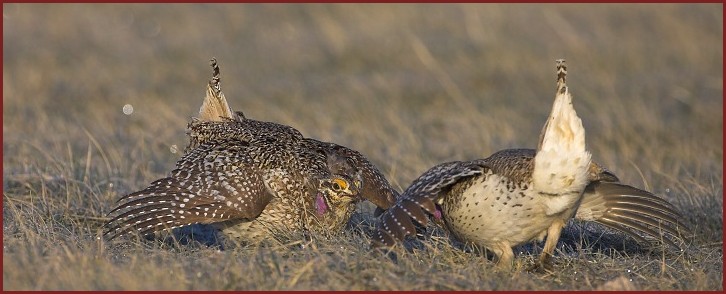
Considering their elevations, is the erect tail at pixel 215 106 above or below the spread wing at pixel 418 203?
above

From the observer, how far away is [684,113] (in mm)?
10336

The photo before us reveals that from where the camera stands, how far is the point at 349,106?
33.9ft

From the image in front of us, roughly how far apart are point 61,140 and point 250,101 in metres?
2.67

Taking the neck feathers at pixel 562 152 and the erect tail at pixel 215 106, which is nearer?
the neck feathers at pixel 562 152

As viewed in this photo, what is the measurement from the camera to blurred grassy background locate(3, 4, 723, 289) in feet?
15.9

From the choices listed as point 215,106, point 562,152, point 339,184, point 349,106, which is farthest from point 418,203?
point 349,106

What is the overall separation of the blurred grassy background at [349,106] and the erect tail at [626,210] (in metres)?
0.18

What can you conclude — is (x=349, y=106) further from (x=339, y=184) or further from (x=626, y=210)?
(x=626, y=210)

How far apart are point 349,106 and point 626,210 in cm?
496

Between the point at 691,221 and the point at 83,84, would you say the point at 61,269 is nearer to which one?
the point at 691,221

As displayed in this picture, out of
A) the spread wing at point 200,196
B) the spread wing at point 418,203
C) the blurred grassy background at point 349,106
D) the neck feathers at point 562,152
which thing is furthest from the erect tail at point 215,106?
the neck feathers at point 562,152

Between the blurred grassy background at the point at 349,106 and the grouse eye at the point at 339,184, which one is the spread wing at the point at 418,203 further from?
the grouse eye at the point at 339,184

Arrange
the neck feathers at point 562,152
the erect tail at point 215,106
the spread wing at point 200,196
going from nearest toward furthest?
the neck feathers at point 562,152
the spread wing at point 200,196
the erect tail at point 215,106

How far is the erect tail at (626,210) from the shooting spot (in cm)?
557
